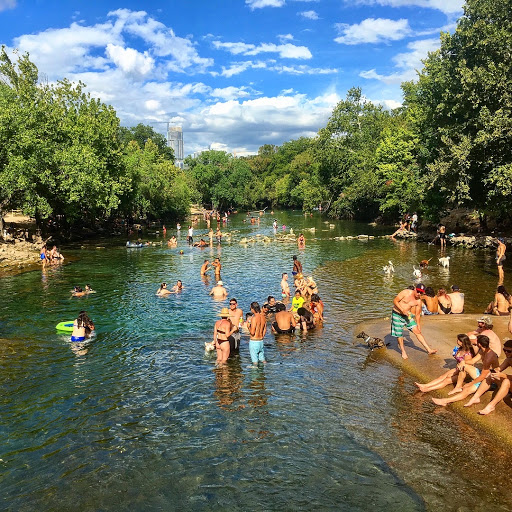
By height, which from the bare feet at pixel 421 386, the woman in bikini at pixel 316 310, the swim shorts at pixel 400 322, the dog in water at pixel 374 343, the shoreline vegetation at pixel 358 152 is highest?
the shoreline vegetation at pixel 358 152

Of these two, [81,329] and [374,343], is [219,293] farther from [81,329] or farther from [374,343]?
[374,343]

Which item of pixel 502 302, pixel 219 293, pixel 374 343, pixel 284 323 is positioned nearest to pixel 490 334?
pixel 374 343

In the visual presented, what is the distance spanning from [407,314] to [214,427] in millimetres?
6623

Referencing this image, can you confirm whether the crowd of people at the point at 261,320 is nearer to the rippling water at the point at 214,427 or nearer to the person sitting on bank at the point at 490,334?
the rippling water at the point at 214,427

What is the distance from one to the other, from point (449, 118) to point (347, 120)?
142 ft

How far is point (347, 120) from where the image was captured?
75000 mm

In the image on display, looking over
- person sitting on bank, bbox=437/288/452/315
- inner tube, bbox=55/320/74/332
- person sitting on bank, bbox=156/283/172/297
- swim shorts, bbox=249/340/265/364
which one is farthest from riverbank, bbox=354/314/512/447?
inner tube, bbox=55/320/74/332

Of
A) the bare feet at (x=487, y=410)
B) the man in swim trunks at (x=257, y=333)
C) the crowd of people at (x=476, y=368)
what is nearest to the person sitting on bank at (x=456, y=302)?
the crowd of people at (x=476, y=368)

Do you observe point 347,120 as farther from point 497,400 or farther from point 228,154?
point 497,400

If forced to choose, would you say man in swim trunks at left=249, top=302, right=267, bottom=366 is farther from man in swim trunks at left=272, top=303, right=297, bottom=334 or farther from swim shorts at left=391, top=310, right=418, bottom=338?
swim shorts at left=391, top=310, right=418, bottom=338

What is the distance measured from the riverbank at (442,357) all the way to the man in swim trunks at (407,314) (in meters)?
0.46

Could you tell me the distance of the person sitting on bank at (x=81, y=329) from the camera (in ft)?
51.9

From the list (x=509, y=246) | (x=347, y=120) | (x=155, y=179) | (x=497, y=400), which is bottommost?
(x=497, y=400)

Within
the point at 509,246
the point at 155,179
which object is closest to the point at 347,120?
the point at 155,179
